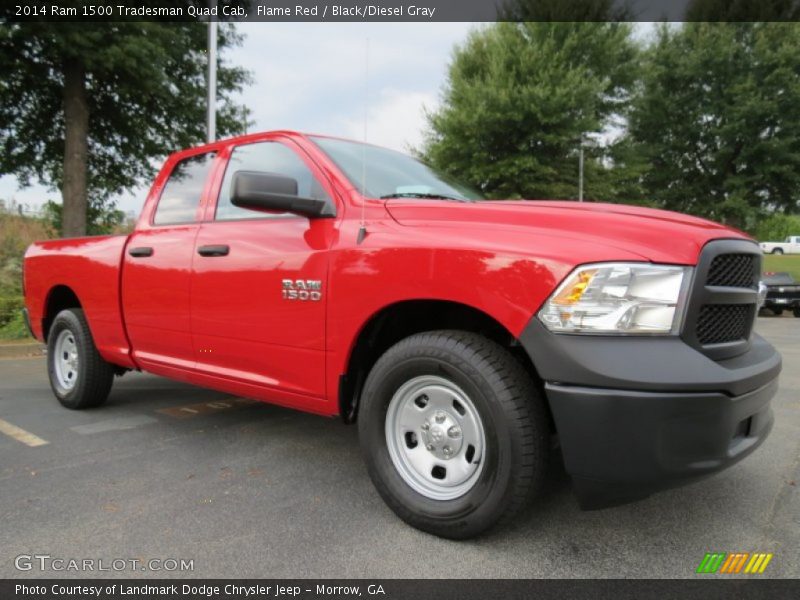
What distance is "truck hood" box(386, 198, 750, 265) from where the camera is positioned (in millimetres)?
2107

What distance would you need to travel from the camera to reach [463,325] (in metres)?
2.67

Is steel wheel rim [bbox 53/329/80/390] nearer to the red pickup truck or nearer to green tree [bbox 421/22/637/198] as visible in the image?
the red pickup truck

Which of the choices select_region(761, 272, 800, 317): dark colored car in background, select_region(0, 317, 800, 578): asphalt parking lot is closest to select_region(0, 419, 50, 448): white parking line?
select_region(0, 317, 800, 578): asphalt parking lot

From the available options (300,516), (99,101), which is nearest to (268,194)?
(300,516)

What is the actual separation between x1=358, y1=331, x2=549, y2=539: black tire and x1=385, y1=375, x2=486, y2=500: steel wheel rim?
3 cm

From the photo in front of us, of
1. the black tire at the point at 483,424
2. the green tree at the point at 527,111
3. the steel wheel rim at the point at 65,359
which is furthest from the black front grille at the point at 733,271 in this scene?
the green tree at the point at 527,111

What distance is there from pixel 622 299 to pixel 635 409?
1.23 ft

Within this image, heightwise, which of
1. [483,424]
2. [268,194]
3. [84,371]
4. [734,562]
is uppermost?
[268,194]

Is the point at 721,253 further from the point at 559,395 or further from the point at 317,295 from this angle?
the point at 317,295

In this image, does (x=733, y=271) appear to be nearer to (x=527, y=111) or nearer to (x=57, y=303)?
(x=57, y=303)

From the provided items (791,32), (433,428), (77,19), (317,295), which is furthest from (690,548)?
(791,32)

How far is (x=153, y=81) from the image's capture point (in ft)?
36.2

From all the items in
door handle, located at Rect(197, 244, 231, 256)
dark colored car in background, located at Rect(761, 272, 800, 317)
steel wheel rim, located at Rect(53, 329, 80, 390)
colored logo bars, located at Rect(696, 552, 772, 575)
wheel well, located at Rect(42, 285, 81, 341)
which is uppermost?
door handle, located at Rect(197, 244, 231, 256)

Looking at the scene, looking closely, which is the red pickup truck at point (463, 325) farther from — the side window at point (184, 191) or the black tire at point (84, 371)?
the black tire at point (84, 371)
